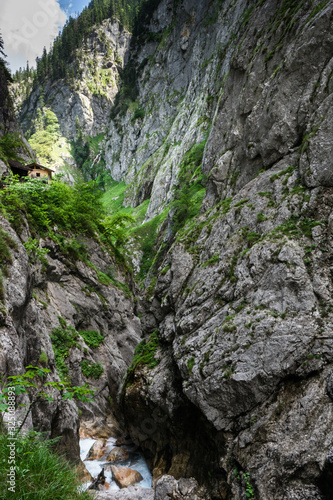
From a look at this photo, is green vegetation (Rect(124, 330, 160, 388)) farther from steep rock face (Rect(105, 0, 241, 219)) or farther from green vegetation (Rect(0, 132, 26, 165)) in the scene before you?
steep rock face (Rect(105, 0, 241, 219))

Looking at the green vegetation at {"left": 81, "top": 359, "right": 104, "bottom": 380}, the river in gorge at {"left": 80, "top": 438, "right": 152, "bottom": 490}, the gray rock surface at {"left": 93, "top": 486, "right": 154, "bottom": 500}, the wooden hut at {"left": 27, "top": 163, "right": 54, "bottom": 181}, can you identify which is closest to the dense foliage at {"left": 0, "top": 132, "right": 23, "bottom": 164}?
the wooden hut at {"left": 27, "top": 163, "right": 54, "bottom": 181}

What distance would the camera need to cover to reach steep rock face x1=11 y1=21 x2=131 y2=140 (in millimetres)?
109500

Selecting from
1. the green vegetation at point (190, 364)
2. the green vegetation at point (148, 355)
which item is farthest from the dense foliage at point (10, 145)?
the green vegetation at point (190, 364)

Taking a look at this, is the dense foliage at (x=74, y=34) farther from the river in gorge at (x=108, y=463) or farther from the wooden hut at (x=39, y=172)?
the river in gorge at (x=108, y=463)

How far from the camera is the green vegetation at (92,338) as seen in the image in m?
19.8

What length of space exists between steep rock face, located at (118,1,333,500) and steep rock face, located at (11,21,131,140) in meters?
107

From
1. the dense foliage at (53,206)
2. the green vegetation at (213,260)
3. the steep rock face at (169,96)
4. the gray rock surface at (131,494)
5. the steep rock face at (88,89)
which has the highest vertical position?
the steep rock face at (88,89)

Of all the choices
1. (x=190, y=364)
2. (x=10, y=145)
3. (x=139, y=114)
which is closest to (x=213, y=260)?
(x=190, y=364)

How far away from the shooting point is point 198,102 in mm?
47938

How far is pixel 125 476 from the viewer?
42.6 feet

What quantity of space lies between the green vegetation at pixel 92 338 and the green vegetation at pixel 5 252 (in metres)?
10.8

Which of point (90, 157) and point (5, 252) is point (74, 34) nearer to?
point (90, 157)

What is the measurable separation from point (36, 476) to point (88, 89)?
13331 cm

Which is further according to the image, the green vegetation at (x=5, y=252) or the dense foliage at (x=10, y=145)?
the dense foliage at (x=10, y=145)
